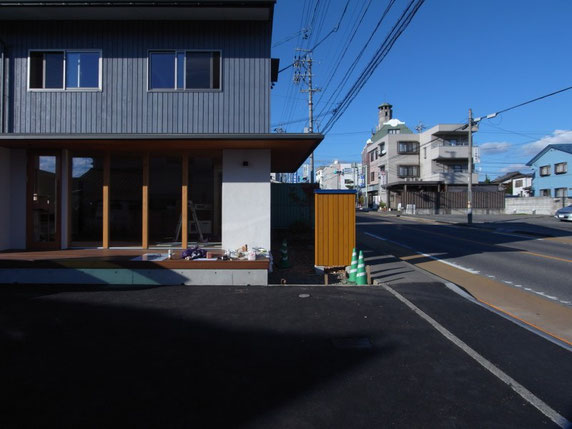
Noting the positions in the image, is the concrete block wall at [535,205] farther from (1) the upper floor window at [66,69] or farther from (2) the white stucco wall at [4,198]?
(2) the white stucco wall at [4,198]

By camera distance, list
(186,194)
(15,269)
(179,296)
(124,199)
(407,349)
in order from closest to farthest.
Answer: (407,349) < (179,296) < (15,269) < (186,194) < (124,199)

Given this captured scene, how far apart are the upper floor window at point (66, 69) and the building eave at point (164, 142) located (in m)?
1.62

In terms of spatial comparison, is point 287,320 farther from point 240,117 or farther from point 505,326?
point 240,117

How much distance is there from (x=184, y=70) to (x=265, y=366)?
25.8 feet

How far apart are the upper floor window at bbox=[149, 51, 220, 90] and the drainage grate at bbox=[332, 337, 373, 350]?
707 cm

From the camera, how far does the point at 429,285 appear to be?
316 inches

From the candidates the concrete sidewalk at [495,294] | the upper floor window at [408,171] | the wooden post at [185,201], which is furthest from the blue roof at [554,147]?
the wooden post at [185,201]

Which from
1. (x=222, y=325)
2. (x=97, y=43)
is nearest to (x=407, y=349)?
(x=222, y=325)

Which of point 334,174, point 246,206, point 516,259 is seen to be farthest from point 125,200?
point 334,174

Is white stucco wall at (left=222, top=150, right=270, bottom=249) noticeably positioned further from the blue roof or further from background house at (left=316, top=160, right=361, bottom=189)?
background house at (left=316, top=160, right=361, bottom=189)

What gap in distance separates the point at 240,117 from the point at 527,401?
26.3ft

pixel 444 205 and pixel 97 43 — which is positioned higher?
pixel 97 43

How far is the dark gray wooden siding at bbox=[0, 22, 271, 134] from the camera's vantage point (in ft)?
31.2

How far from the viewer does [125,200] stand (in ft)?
35.6
